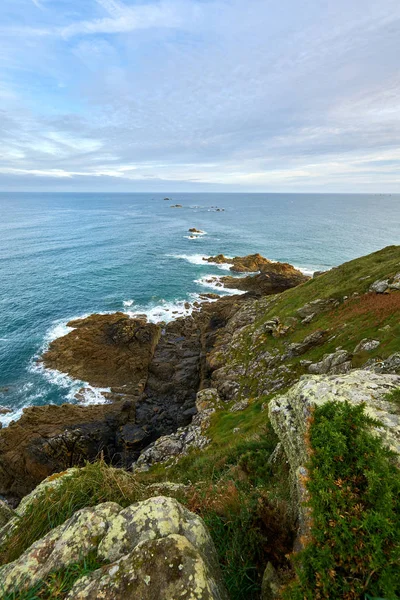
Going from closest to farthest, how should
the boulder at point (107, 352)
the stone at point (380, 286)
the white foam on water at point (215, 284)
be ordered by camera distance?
the stone at point (380, 286)
the boulder at point (107, 352)
the white foam on water at point (215, 284)

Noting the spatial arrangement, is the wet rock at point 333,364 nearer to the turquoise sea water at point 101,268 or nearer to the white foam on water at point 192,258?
the turquoise sea water at point 101,268

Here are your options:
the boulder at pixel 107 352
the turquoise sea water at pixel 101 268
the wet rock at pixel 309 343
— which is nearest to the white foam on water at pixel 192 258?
the turquoise sea water at pixel 101 268

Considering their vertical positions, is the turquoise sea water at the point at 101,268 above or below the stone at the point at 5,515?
below

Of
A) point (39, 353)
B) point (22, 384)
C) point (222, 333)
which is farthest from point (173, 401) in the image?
point (39, 353)

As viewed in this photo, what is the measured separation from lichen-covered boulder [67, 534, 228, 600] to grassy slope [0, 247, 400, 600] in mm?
1239

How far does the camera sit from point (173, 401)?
112 ft

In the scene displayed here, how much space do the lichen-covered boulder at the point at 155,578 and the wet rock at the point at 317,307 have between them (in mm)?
29302

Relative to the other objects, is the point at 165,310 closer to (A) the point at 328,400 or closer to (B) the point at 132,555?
(A) the point at 328,400

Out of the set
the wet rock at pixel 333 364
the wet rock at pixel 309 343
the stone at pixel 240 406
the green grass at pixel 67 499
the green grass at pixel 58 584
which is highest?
the green grass at pixel 58 584

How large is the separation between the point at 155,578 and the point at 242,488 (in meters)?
5.48

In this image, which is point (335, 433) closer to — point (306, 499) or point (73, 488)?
point (306, 499)

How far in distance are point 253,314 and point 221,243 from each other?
79.1 metres

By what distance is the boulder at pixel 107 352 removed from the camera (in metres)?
39.3

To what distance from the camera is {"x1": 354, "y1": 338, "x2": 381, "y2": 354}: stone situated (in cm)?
1817
